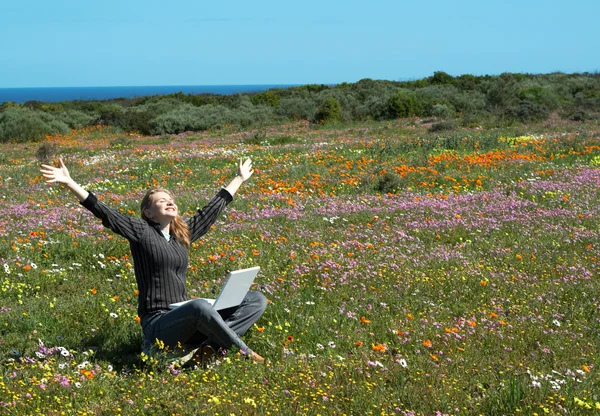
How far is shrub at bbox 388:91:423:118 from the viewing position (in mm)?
41656

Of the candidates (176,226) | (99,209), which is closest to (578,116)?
(176,226)

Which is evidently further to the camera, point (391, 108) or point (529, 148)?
point (391, 108)

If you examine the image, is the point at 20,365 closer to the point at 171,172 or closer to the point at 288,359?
the point at 288,359

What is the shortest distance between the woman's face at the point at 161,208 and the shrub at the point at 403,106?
120 feet

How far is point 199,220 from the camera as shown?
21.6 ft

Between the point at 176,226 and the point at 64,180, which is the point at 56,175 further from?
the point at 176,226

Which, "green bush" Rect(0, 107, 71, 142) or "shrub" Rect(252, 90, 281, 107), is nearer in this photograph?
"green bush" Rect(0, 107, 71, 142)

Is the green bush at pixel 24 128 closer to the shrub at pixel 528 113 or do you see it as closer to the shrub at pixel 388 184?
the shrub at pixel 528 113

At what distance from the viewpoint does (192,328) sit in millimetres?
5641

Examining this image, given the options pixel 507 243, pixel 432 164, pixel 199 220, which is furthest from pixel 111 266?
pixel 432 164

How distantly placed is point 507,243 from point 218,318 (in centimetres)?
607

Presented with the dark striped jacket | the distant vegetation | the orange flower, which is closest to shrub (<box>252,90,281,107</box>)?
the distant vegetation

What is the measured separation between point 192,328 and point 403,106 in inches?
1482

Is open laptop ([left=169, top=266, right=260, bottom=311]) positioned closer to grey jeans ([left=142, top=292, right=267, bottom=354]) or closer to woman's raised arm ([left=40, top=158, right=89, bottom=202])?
grey jeans ([left=142, top=292, right=267, bottom=354])
